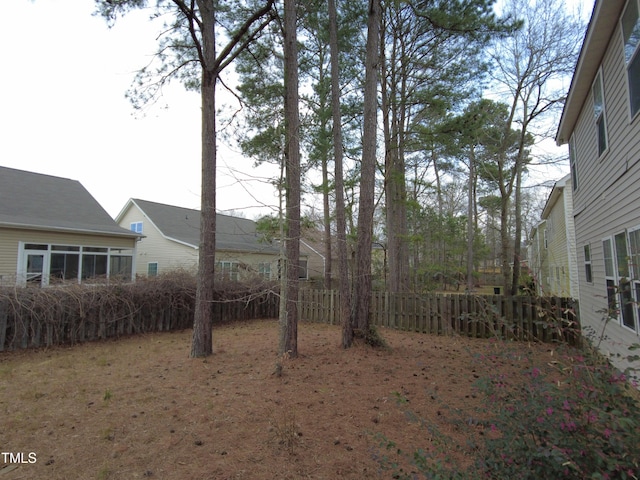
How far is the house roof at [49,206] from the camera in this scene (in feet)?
42.5

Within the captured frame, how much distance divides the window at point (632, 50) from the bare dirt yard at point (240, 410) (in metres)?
3.21

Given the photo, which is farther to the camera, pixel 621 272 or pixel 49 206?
pixel 49 206

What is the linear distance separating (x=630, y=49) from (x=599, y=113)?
1.71 metres

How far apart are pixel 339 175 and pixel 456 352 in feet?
13.2

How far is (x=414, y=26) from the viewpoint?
1018 cm

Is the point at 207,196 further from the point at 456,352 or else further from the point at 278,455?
the point at 456,352

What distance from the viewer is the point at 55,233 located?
44.2 ft

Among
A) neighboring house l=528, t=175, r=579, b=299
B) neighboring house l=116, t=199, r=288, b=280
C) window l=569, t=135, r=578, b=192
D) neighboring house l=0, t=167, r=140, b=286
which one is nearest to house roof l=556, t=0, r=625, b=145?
window l=569, t=135, r=578, b=192

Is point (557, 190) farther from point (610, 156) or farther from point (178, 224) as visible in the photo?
point (178, 224)

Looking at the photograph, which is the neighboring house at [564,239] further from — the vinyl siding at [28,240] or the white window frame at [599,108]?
the vinyl siding at [28,240]

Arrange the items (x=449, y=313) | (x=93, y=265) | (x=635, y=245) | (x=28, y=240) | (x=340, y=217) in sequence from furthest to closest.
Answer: (x=93, y=265), (x=28, y=240), (x=449, y=313), (x=340, y=217), (x=635, y=245)

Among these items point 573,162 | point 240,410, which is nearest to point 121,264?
point 240,410

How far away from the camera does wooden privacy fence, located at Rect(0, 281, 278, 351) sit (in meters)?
6.78

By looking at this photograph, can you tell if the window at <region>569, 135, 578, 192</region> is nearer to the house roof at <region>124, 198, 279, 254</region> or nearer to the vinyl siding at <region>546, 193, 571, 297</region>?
the vinyl siding at <region>546, 193, 571, 297</region>
